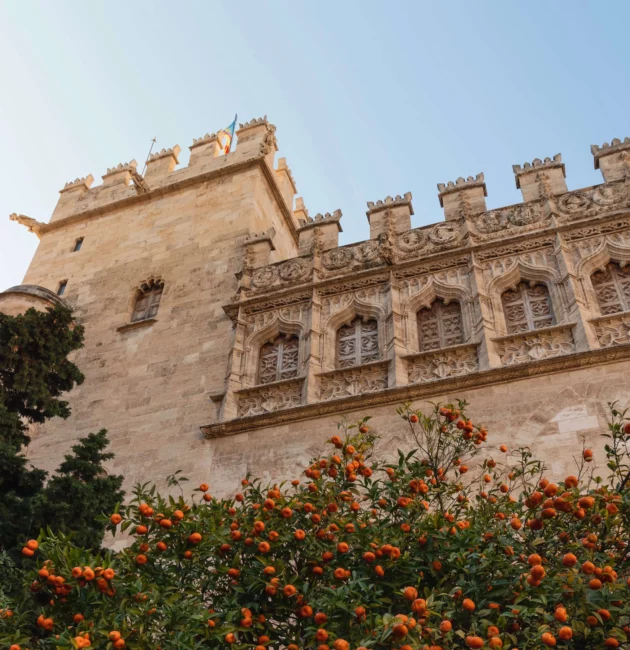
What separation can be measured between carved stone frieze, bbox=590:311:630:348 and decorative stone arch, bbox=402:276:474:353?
1756mm

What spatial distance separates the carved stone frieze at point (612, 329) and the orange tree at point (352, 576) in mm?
4588

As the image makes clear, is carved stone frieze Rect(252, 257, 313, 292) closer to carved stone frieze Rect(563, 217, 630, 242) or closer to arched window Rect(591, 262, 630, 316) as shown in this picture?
carved stone frieze Rect(563, 217, 630, 242)

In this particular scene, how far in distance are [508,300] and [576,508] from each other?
6440 millimetres

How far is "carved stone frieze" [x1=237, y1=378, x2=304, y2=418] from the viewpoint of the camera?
11078 mm

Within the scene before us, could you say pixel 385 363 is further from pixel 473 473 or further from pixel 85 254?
pixel 85 254

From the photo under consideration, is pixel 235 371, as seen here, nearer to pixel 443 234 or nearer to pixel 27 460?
pixel 27 460

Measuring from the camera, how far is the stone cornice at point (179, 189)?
55.0 feet

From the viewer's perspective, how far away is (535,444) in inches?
356

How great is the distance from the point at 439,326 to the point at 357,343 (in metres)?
1.28

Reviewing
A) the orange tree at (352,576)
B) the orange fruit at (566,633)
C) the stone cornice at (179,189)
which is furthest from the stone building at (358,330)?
the orange fruit at (566,633)

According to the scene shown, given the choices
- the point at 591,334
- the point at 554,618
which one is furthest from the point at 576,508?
the point at 591,334

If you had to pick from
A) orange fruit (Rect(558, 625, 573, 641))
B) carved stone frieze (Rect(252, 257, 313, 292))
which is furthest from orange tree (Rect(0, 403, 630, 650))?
carved stone frieze (Rect(252, 257, 313, 292))

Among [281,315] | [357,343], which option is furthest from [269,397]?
[281,315]

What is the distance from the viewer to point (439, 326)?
37.2 ft
